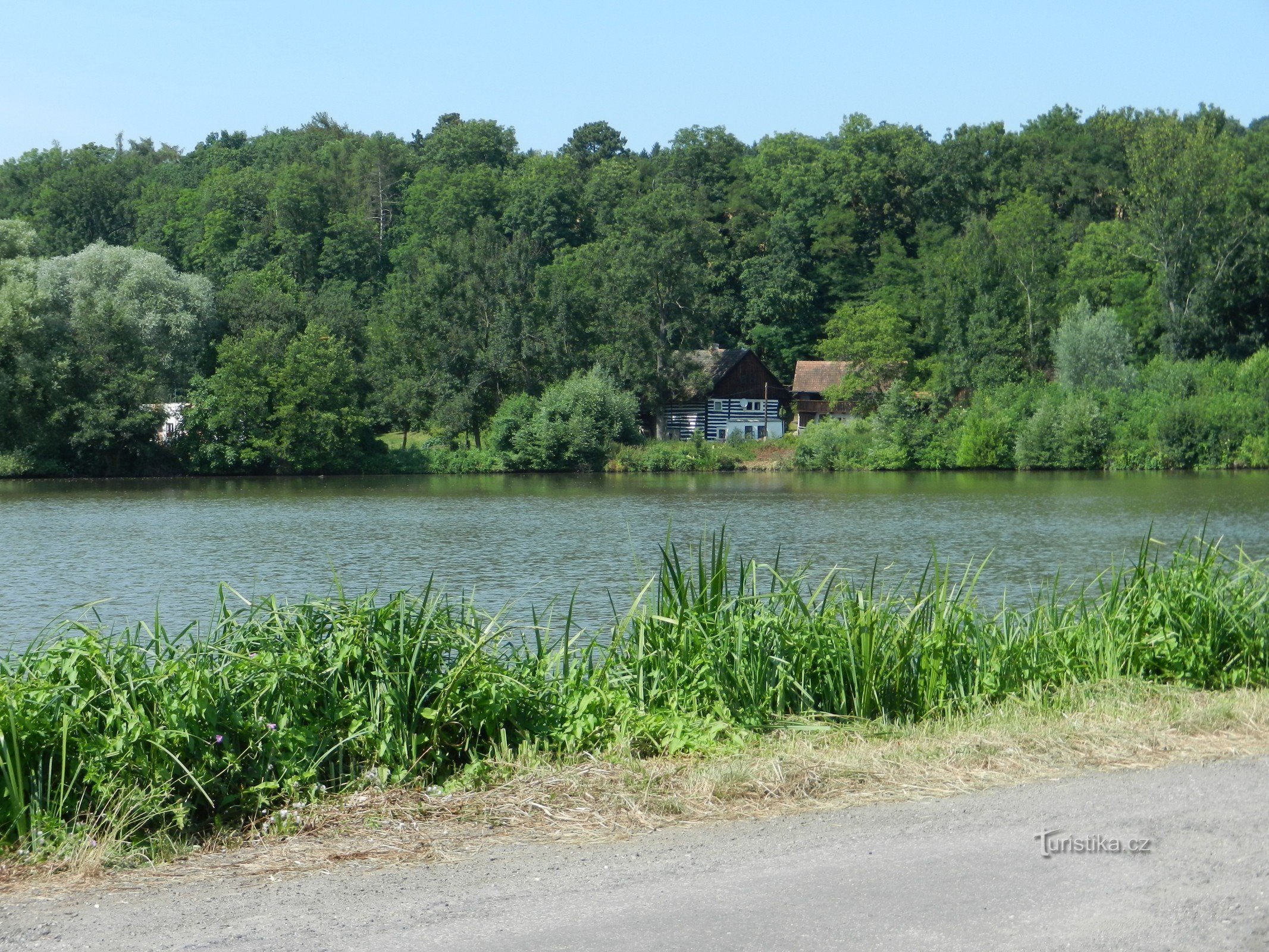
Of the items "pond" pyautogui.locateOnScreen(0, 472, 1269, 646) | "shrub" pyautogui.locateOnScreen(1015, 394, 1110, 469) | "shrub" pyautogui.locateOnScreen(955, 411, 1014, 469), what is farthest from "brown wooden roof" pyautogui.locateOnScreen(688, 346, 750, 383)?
"pond" pyautogui.locateOnScreen(0, 472, 1269, 646)

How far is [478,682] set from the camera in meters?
5.95

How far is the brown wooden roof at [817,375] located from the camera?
80.6 metres

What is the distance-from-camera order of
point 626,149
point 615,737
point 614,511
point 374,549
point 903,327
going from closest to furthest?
1. point 615,737
2. point 374,549
3. point 614,511
4. point 903,327
5. point 626,149

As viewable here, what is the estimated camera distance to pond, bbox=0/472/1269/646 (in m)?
20.6

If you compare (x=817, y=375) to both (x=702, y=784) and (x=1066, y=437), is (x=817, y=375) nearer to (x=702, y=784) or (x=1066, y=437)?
(x=1066, y=437)

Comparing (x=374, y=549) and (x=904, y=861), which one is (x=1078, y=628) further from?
(x=374, y=549)

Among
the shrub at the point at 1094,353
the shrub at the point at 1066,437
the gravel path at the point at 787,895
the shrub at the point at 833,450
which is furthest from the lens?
the shrub at the point at 833,450

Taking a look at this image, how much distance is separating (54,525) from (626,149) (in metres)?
93.6

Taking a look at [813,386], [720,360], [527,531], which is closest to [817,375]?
[813,386]

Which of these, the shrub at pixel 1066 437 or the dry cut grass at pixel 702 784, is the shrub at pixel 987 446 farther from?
the dry cut grass at pixel 702 784

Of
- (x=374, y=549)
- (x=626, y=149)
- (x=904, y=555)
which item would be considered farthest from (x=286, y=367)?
(x=626, y=149)

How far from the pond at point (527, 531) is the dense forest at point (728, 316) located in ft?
19.7

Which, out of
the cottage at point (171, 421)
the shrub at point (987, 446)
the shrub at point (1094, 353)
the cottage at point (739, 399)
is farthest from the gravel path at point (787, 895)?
the cottage at point (739, 399)

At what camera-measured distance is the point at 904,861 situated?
390cm
